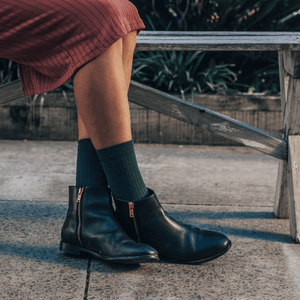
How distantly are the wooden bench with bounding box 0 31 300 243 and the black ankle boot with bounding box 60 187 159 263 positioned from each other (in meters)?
0.53

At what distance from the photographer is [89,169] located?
1228 mm

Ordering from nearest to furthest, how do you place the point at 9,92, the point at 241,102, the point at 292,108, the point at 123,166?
the point at 123,166 → the point at 292,108 → the point at 9,92 → the point at 241,102

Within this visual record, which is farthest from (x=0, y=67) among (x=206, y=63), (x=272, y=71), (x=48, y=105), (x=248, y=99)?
(x=272, y=71)

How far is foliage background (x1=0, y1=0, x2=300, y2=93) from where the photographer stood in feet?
12.7

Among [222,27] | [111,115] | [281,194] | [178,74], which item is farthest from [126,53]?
[222,27]

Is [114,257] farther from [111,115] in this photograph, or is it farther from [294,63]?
[294,63]

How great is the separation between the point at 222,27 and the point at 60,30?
347 centimetres

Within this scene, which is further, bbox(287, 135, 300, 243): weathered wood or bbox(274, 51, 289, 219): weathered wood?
bbox(274, 51, 289, 219): weathered wood

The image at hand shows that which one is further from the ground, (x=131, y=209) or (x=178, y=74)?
(x=178, y=74)

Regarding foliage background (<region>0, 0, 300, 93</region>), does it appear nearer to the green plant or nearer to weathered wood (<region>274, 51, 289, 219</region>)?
the green plant

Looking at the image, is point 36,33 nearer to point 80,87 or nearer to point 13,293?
point 80,87

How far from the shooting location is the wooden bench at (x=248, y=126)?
52.8 inches

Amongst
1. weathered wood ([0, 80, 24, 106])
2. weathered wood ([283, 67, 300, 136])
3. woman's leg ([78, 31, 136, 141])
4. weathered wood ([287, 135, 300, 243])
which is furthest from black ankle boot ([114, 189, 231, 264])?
weathered wood ([0, 80, 24, 106])

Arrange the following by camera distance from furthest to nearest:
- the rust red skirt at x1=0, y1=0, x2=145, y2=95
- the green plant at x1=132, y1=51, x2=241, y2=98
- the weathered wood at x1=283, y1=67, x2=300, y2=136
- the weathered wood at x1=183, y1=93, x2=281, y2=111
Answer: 1. the green plant at x1=132, y1=51, x2=241, y2=98
2. the weathered wood at x1=183, y1=93, x2=281, y2=111
3. the weathered wood at x1=283, y1=67, x2=300, y2=136
4. the rust red skirt at x1=0, y1=0, x2=145, y2=95
